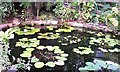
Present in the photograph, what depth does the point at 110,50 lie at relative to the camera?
3.45 metres

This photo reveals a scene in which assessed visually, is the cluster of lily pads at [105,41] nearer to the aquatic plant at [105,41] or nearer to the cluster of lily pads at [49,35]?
the aquatic plant at [105,41]

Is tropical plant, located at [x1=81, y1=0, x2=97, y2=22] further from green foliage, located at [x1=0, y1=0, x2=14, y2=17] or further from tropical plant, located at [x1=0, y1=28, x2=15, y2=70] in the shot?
tropical plant, located at [x1=0, y1=28, x2=15, y2=70]

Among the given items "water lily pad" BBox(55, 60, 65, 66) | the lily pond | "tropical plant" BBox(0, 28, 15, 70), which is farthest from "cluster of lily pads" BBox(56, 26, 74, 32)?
"tropical plant" BBox(0, 28, 15, 70)

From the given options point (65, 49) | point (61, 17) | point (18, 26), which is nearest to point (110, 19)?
point (61, 17)

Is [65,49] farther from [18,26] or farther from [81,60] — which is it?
[18,26]

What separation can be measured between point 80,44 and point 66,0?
4.18 ft

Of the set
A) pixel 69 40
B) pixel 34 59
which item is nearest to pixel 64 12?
pixel 69 40

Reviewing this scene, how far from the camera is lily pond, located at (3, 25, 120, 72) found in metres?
2.87

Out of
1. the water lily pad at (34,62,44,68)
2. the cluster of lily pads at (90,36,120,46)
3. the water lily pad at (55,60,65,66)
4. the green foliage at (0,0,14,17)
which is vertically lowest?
the water lily pad at (55,60,65,66)

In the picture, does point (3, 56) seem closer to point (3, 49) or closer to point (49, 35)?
point (3, 49)

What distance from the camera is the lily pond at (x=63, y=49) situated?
287cm

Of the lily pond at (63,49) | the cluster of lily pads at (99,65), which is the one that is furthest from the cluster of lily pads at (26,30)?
the cluster of lily pads at (99,65)

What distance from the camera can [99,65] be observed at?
9.50ft

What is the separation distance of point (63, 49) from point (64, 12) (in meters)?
1.18
